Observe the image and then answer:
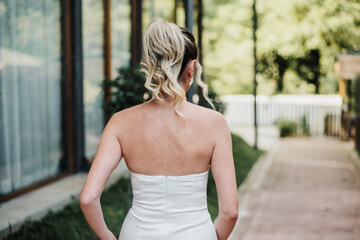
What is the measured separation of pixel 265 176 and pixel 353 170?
Answer: 220 cm

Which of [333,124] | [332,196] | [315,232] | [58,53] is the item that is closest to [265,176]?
[332,196]

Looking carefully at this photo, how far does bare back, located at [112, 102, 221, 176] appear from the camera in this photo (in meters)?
1.86

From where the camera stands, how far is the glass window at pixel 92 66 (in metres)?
7.68

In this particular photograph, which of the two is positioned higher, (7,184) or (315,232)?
(7,184)

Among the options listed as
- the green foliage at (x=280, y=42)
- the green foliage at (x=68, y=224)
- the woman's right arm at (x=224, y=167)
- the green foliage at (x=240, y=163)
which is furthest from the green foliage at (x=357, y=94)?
the green foliage at (x=280, y=42)

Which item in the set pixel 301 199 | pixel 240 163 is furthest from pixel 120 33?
pixel 301 199

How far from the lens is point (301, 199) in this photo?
23.8 ft

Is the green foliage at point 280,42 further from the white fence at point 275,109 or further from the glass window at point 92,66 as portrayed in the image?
the glass window at point 92,66

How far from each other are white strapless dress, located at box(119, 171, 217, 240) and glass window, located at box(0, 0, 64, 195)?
406 centimetres

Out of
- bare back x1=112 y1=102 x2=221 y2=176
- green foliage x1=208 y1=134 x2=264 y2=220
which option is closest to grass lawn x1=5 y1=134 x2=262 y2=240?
green foliage x1=208 y1=134 x2=264 y2=220

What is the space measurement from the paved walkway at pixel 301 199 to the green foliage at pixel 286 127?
16.9 feet

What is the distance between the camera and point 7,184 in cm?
577

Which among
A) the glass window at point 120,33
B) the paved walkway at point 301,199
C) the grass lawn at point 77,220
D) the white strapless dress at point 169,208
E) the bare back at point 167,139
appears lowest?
the paved walkway at point 301,199

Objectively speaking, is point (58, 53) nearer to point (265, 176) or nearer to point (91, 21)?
point (91, 21)
